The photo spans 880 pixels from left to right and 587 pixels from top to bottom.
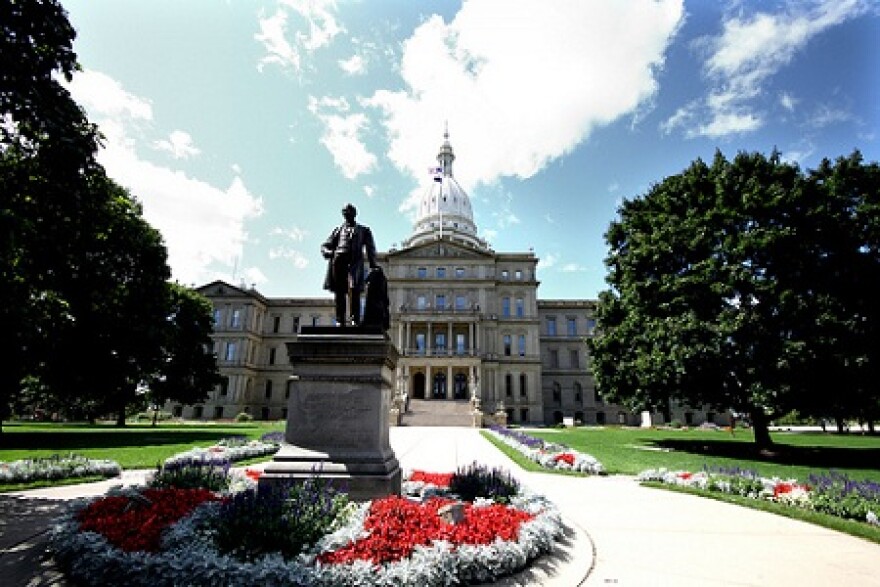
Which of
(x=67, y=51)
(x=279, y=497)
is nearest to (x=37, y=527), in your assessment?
(x=279, y=497)

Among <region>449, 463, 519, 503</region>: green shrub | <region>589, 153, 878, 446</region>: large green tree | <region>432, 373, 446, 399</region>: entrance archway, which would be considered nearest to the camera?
<region>449, 463, 519, 503</region>: green shrub

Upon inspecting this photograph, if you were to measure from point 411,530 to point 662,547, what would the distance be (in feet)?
11.5

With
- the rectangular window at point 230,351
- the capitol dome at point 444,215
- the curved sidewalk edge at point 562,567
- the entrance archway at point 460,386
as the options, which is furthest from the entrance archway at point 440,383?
the curved sidewalk edge at point 562,567

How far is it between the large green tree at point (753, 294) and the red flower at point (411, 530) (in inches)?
599

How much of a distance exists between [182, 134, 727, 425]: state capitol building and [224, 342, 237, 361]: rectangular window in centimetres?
15

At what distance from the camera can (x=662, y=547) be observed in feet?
17.9

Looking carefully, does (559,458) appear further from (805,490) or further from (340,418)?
(340,418)

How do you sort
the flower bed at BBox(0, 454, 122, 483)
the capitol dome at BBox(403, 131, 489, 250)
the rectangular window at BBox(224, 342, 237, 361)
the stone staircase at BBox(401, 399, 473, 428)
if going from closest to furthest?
the flower bed at BBox(0, 454, 122, 483) < the stone staircase at BBox(401, 399, 473, 428) < the rectangular window at BBox(224, 342, 237, 361) < the capitol dome at BBox(403, 131, 489, 250)

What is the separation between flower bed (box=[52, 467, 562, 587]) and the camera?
3740mm

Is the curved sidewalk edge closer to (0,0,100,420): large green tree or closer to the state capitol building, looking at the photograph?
(0,0,100,420): large green tree

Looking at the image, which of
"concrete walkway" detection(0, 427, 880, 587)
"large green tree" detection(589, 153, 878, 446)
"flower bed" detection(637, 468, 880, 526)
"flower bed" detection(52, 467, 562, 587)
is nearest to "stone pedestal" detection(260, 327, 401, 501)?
"flower bed" detection(52, 467, 562, 587)

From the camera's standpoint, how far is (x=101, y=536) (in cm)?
440

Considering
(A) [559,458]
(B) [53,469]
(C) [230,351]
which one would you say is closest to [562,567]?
(A) [559,458]

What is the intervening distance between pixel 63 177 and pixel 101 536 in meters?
8.07
